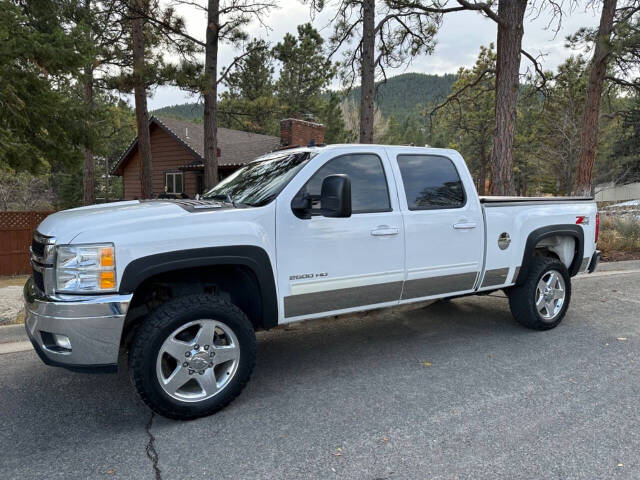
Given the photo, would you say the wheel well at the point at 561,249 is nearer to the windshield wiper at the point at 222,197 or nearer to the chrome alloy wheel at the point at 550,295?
the chrome alloy wheel at the point at 550,295

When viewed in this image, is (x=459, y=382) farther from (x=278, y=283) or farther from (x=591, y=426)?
(x=278, y=283)

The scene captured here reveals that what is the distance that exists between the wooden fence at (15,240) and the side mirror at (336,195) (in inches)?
431

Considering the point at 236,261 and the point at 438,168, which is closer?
the point at 236,261

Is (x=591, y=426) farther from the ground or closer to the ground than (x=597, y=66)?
closer to the ground

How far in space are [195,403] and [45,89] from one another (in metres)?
8.37

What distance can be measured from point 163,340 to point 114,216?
2.98 ft

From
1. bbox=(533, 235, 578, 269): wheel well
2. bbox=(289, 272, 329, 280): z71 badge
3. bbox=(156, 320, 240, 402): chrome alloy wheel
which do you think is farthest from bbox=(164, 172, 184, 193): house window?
bbox=(156, 320, 240, 402): chrome alloy wheel

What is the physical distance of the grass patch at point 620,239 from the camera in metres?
11.2

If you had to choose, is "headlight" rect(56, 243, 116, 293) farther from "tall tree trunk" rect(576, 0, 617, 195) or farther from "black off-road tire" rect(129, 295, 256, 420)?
"tall tree trunk" rect(576, 0, 617, 195)

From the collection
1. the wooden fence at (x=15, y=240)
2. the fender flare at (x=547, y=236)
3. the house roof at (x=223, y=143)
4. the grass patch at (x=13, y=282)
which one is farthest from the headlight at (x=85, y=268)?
the house roof at (x=223, y=143)

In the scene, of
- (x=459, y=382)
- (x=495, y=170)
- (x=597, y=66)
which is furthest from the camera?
(x=597, y=66)

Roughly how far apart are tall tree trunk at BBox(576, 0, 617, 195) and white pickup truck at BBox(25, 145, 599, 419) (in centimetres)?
1056

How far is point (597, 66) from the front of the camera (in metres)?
13.3

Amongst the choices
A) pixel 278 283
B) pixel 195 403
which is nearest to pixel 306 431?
pixel 195 403
